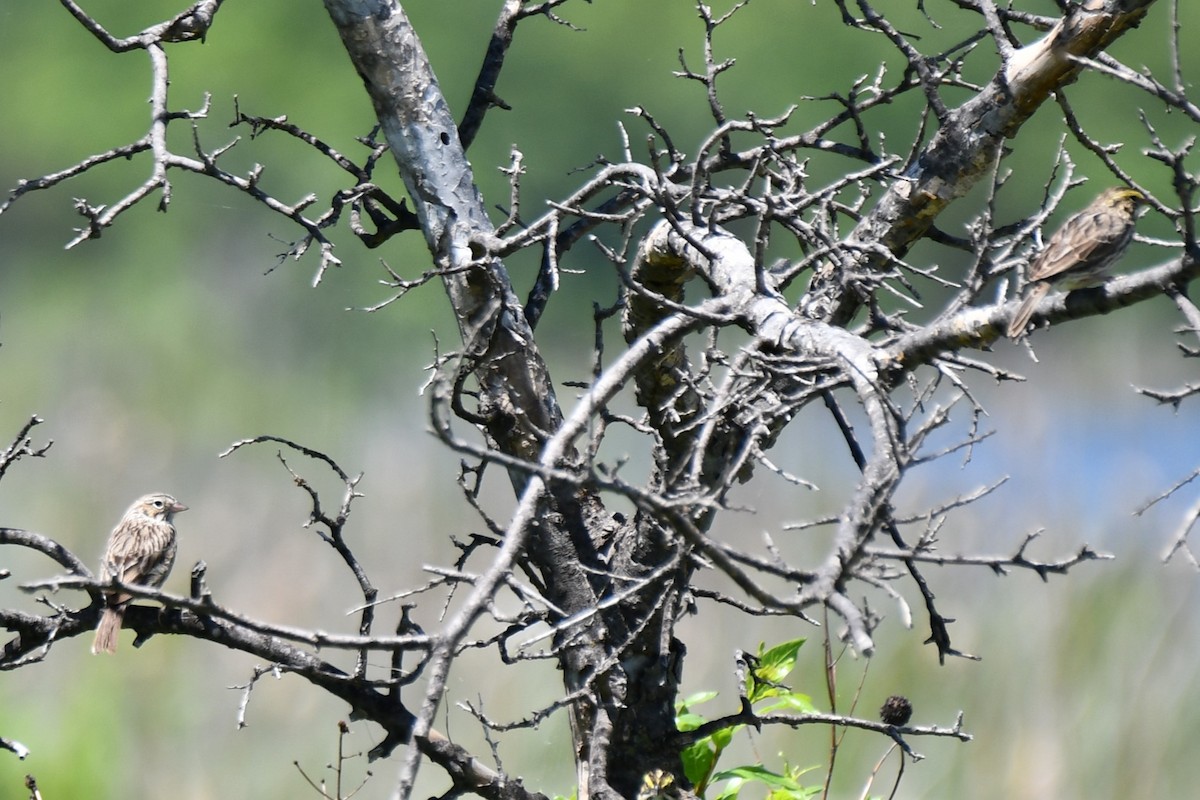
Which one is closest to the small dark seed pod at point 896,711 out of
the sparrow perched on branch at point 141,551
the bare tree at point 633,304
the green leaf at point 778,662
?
the bare tree at point 633,304

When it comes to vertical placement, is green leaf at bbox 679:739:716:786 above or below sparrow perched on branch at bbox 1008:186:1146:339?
below

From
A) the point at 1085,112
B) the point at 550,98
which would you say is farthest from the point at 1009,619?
the point at 550,98

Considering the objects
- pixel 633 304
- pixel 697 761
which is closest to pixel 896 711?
pixel 697 761

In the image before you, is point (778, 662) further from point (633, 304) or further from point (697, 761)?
point (633, 304)

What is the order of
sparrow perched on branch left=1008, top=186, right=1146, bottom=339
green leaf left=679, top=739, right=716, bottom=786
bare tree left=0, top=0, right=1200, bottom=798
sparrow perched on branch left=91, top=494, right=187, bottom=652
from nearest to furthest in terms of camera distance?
bare tree left=0, top=0, right=1200, bottom=798 < sparrow perched on branch left=1008, top=186, right=1146, bottom=339 < green leaf left=679, top=739, right=716, bottom=786 < sparrow perched on branch left=91, top=494, right=187, bottom=652

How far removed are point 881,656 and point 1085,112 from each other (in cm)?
1063

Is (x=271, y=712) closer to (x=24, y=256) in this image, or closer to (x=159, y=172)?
(x=159, y=172)

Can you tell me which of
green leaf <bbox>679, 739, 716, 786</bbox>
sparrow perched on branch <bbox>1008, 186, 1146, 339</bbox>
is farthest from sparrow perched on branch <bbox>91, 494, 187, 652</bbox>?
sparrow perched on branch <bbox>1008, 186, 1146, 339</bbox>

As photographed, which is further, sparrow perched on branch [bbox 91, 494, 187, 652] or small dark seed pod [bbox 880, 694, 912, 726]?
sparrow perched on branch [bbox 91, 494, 187, 652]

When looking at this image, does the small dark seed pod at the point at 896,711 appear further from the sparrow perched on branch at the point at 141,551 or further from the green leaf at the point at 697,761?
the sparrow perched on branch at the point at 141,551

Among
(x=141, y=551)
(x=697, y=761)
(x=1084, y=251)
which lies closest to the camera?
(x=1084, y=251)

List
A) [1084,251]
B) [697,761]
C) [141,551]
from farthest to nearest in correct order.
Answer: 1. [141,551]
2. [697,761]
3. [1084,251]

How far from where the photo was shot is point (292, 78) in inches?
631

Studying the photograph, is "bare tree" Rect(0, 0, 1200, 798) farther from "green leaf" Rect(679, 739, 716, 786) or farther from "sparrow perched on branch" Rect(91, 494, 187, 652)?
"sparrow perched on branch" Rect(91, 494, 187, 652)
